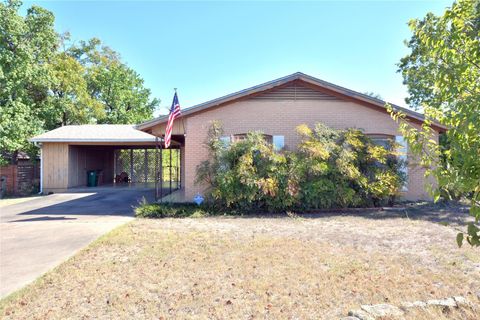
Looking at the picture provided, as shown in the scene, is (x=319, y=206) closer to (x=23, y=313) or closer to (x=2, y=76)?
(x=23, y=313)

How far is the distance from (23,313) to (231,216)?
20.8 feet

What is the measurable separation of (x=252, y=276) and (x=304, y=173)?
18.8 ft

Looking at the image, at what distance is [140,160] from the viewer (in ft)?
79.4

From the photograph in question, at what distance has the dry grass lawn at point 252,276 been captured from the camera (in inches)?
143

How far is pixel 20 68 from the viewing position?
1788 centimetres

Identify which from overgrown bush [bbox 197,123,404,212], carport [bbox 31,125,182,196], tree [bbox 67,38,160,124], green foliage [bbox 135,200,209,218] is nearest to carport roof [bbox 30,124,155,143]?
carport [bbox 31,125,182,196]

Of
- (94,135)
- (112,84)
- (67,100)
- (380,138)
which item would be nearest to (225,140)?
(380,138)

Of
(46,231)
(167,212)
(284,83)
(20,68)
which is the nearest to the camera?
(46,231)

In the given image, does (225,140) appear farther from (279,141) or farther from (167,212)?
(167,212)

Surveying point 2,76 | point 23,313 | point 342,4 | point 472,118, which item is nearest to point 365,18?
point 342,4

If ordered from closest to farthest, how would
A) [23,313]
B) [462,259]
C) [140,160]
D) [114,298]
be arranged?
[23,313]
[114,298]
[462,259]
[140,160]

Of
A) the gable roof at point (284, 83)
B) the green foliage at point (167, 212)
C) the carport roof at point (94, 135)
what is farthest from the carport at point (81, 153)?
the green foliage at point (167, 212)

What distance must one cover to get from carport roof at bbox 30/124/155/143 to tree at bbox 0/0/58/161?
1.46 meters

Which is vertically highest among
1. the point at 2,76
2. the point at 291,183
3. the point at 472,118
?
the point at 2,76
